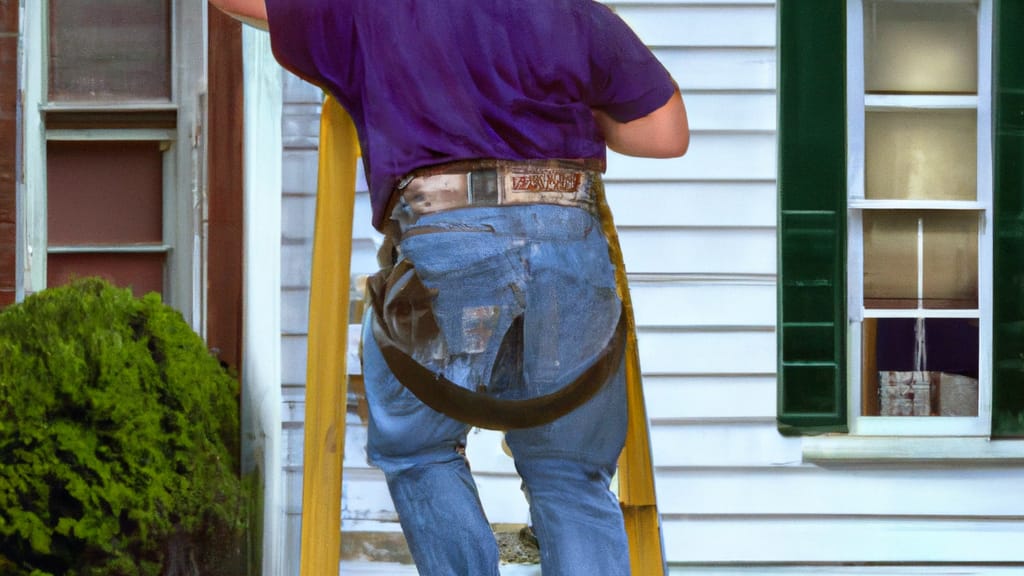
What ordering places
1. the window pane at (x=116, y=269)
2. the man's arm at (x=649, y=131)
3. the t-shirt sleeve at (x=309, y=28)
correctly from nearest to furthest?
the t-shirt sleeve at (x=309, y=28) → the man's arm at (x=649, y=131) → the window pane at (x=116, y=269)

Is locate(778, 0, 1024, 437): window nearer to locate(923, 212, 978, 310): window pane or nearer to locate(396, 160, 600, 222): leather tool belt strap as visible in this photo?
locate(923, 212, 978, 310): window pane

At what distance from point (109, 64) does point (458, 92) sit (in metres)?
1.78

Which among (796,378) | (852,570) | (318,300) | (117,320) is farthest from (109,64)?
(852,570)

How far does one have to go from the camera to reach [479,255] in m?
2.68

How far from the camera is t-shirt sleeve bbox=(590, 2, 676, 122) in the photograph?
285cm

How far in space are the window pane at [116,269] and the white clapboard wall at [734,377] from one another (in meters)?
0.48

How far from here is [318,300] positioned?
307 cm

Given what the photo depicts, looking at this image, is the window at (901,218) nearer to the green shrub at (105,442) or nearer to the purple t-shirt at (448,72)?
the purple t-shirt at (448,72)

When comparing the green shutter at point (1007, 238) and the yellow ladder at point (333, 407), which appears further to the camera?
the green shutter at point (1007, 238)

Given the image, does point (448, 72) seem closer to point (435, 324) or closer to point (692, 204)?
point (435, 324)

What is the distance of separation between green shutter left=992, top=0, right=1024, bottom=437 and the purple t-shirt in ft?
5.43

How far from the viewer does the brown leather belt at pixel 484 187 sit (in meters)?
2.70

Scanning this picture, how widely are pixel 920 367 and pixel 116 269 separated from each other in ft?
7.33

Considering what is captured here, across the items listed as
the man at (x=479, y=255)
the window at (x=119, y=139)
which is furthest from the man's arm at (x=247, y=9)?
the window at (x=119, y=139)
